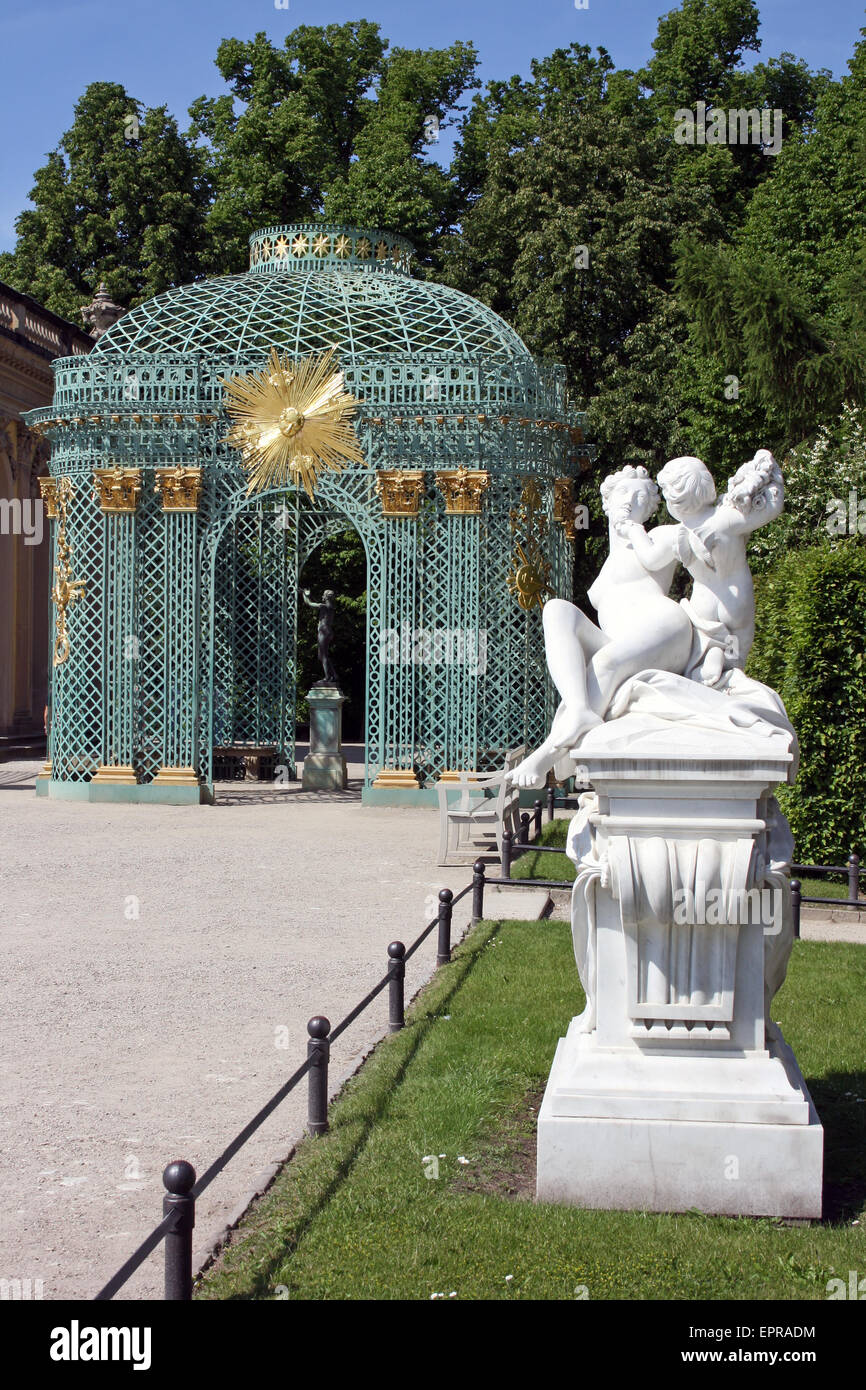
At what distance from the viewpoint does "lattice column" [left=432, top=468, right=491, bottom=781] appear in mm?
20234

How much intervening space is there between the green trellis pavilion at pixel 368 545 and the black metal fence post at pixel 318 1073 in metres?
13.8

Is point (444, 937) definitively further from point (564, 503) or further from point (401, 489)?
point (564, 503)

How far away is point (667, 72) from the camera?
37375 millimetres

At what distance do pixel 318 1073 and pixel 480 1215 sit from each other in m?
1.14

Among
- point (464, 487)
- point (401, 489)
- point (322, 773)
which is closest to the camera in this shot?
point (464, 487)

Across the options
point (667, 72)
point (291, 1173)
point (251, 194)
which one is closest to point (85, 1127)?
point (291, 1173)

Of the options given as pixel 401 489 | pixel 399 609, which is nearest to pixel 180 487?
pixel 401 489

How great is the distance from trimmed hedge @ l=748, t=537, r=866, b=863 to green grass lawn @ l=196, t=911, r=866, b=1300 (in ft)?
18.8

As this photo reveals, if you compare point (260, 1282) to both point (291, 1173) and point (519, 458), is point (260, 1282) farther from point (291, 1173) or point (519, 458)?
point (519, 458)

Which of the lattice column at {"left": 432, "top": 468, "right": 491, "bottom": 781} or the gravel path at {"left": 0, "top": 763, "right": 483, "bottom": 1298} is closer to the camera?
the gravel path at {"left": 0, "top": 763, "right": 483, "bottom": 1298}

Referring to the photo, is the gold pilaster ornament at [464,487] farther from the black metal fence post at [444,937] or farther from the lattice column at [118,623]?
the black metal fence post at [444,937]

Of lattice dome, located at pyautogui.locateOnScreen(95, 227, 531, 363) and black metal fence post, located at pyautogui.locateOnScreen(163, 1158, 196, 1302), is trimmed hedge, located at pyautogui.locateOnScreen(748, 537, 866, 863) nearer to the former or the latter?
lattice dome, located at pyautogui.locateOnScreen(95, 227, 531, 363)

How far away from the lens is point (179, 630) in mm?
20703

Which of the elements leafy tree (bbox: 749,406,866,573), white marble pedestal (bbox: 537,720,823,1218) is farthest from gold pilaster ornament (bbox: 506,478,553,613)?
white marble pedestal (bbox: 537,720,823,1218)
